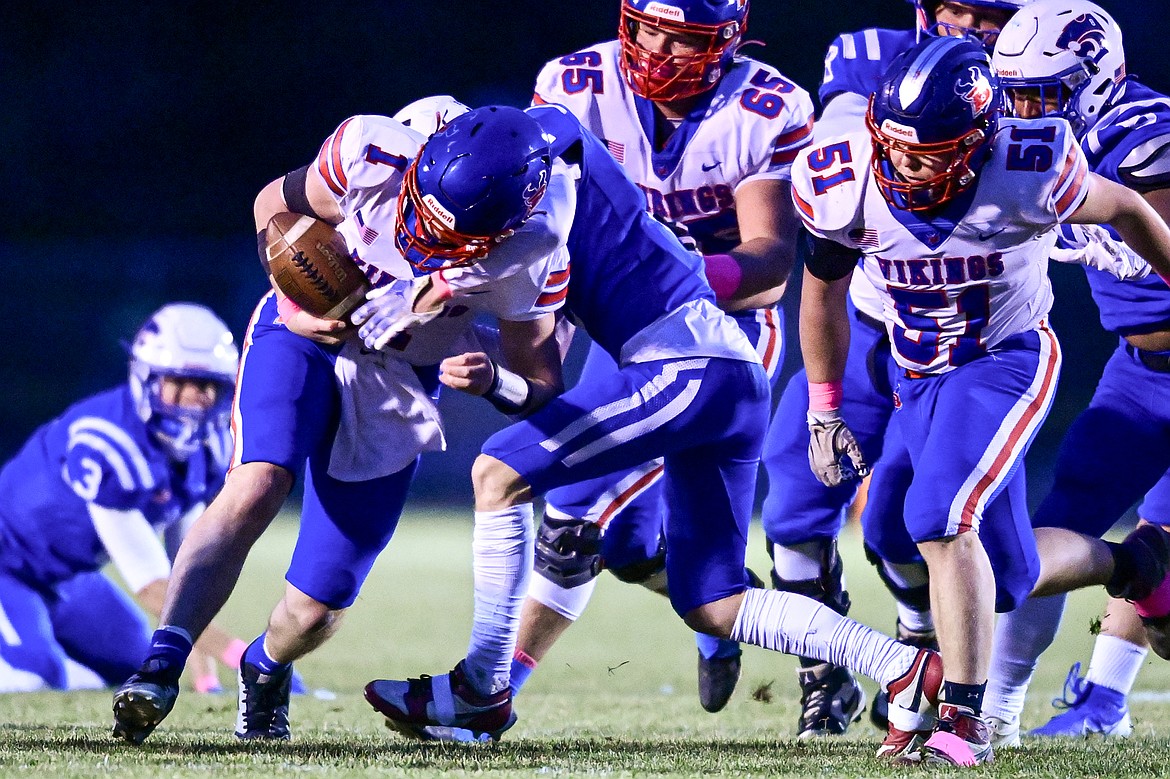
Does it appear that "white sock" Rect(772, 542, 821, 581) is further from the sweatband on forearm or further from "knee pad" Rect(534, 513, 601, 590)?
the sweatband on forearm

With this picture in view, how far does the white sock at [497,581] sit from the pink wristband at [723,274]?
3.33ft

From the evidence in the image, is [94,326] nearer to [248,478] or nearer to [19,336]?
[19,336]

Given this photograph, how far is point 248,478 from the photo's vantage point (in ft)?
11.6

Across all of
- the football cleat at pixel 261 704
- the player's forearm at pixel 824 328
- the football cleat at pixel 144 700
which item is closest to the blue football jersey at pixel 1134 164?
the player's forearm at pixel 824 328

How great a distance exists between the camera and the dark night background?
50.1 ft

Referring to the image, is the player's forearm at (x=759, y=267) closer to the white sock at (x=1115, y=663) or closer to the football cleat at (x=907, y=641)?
the football cleat at (x=907, y=641)

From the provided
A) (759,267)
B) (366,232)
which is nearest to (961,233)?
(759,267)

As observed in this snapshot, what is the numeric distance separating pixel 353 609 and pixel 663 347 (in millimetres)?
4350

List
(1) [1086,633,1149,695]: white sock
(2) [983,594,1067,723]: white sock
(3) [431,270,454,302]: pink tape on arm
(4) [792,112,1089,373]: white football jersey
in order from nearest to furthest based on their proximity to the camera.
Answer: (3) [431,270,454,302]: pink tape on arm
(4) [792,112,1089,373]: white football jersey
(2) [983,594,1067,723]: white sock
(1) [1086,633,1149,695]: white sock

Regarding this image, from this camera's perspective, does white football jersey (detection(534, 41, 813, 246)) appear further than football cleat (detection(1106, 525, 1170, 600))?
Yes

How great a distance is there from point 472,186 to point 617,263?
18.4 inches

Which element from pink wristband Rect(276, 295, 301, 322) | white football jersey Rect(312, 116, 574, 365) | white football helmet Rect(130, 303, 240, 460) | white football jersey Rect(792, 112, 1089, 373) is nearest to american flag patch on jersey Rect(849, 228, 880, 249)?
white football jersey Rect(792, 112, 1089, 373)

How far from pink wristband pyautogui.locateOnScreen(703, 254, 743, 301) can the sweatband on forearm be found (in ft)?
2.81

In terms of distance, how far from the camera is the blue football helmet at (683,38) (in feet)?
13.9
